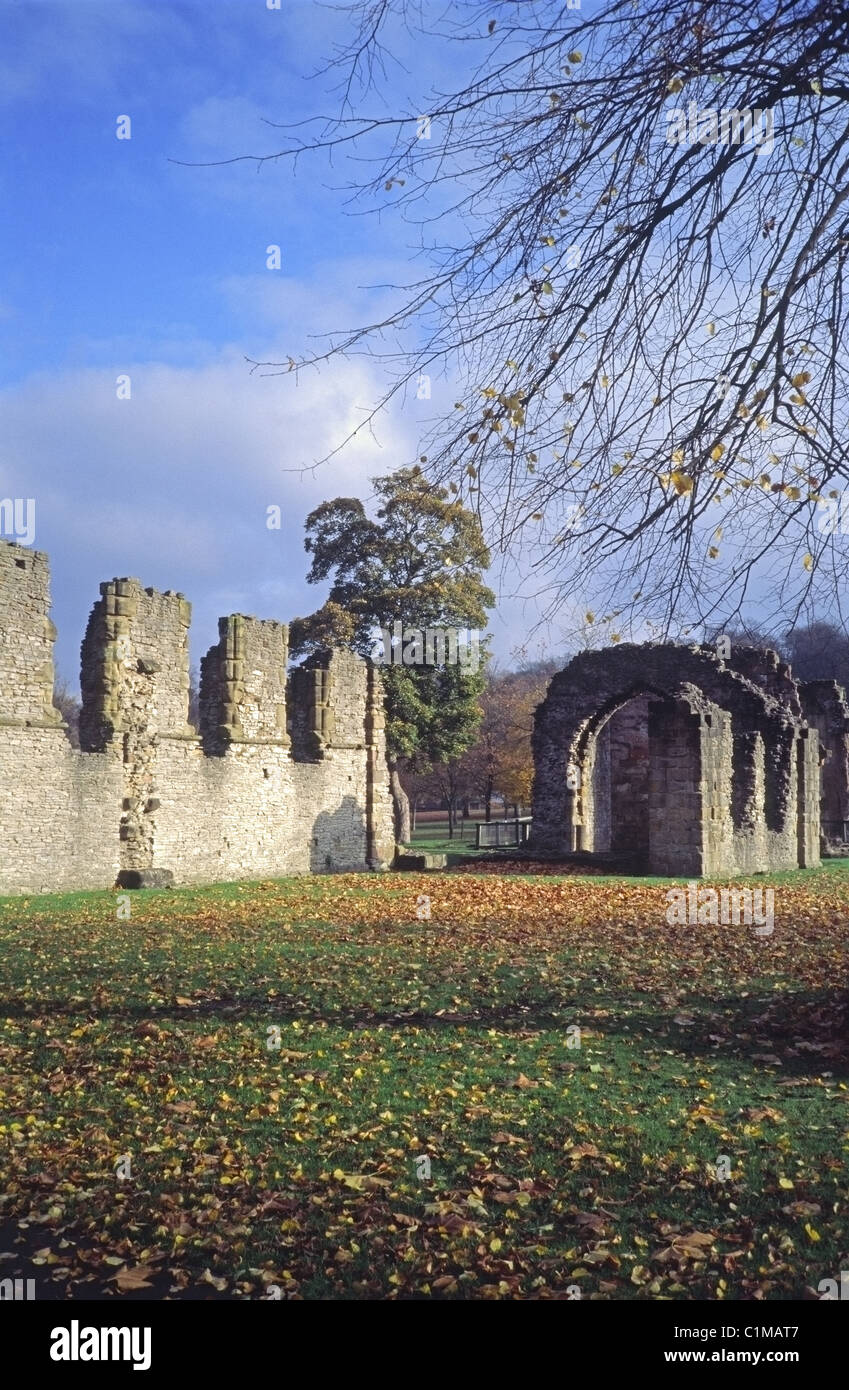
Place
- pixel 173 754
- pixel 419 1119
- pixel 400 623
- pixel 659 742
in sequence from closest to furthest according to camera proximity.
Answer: pixel 419 1119
pixel 173 754
pixel 659 742
pixel 400 623

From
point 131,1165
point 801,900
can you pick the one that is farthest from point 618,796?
point 131,1165

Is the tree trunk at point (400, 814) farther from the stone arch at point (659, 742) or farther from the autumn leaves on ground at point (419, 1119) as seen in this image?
the autumn leaves on ground at point (419, 1119)

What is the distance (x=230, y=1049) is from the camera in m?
7.71

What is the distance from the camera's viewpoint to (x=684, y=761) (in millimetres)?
21781

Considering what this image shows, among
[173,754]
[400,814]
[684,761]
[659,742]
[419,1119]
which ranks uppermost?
[659,742]

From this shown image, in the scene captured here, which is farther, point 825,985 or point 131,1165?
point 825,985

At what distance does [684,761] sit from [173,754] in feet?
31.0

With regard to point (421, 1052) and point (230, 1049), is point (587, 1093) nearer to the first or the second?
point (421, 1052)

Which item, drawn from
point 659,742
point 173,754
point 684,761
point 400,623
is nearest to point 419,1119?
point 173,754

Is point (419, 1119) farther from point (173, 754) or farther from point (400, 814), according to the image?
point (400, 814)

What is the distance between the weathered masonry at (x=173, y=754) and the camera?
677 inches

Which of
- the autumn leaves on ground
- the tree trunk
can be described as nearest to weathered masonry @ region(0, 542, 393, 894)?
the autumn leaves on ground

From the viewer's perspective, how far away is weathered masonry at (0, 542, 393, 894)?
17.2 meters

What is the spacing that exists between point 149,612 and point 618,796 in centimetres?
1406
